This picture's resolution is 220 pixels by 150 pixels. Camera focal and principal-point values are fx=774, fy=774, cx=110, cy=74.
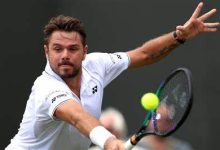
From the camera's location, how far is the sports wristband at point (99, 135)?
14.3 feet

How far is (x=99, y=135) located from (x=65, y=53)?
934 mm

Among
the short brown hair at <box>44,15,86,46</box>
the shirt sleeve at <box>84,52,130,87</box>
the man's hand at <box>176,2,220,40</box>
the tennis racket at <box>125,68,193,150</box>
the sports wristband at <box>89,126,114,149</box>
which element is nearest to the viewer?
the sports wristband at <box>89,126,114,149</box>

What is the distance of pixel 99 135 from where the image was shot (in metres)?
4.38

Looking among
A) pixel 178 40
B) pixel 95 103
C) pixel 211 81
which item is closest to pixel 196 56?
pixel 211 81

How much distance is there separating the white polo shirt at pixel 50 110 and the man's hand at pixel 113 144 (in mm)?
556

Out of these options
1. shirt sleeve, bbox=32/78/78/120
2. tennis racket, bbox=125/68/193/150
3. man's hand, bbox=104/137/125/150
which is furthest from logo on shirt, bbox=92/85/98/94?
man's hand, bbox=104/137/125/150

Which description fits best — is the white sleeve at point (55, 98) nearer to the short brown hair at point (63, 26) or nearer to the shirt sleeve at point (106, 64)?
the short brown hair at point (63, 26)

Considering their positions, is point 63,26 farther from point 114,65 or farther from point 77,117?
point 77,117

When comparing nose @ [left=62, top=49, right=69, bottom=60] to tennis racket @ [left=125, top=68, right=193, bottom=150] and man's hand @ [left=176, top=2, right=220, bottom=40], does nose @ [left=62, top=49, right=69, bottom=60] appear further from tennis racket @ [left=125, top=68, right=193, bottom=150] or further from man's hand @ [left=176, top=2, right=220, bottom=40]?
man's hand @ [left=176, top=2, right=220, bottom=40]

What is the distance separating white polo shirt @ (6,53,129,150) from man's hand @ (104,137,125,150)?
0.56 meters

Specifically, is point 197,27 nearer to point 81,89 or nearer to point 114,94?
point 81,89

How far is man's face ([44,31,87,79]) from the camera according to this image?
516 centimetres

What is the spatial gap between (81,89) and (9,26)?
151 inches

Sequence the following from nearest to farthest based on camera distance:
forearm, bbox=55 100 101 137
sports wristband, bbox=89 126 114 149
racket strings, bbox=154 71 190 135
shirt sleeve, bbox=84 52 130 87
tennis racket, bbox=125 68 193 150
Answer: sports wristband, bbox=89 126 114 149 < forearm, bbox=55 100 101 137 < tennis racket, bbox=125 68 193 150 < racket strings, bbox=154 71 190 135 < shirt sleeve, bbox=84 52 130 87
